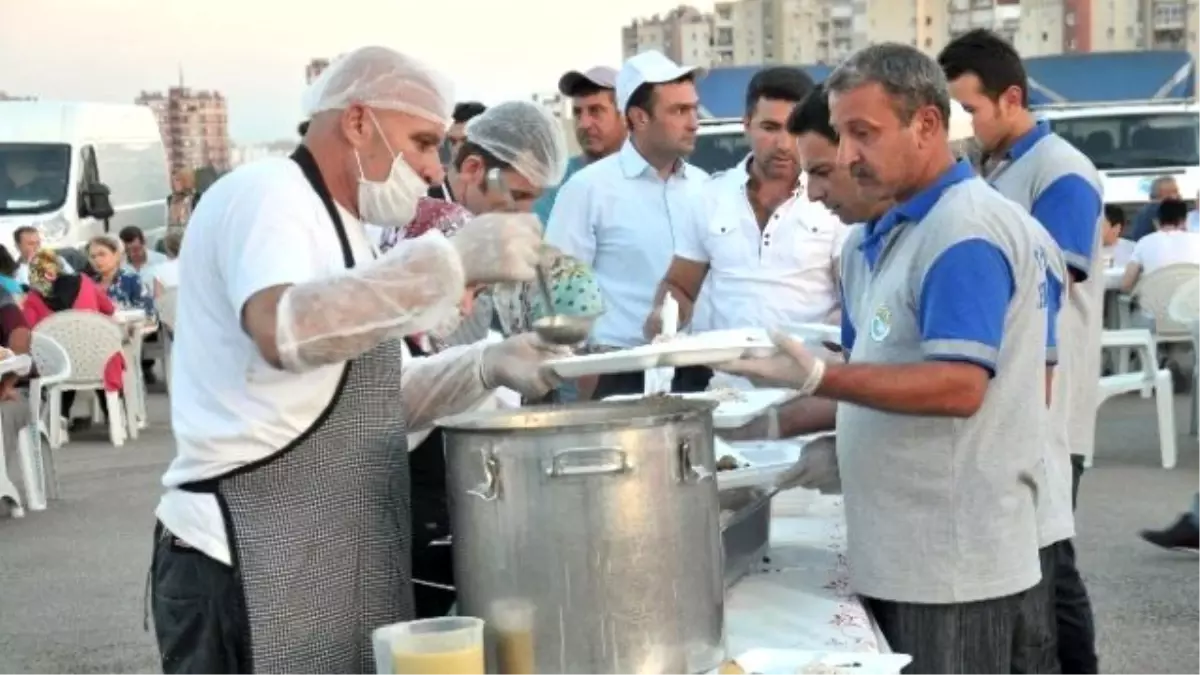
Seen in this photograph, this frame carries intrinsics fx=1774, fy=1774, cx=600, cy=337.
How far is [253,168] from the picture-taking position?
2746 mm

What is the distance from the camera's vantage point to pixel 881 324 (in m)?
3.08

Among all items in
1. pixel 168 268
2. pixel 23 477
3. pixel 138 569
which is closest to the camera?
pixel 138 569

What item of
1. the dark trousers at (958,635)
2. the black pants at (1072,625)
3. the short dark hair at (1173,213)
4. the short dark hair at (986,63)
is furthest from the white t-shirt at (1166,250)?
the dark trousers at (958,635)

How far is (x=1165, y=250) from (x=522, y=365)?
32.1ft

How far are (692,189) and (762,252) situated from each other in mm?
599

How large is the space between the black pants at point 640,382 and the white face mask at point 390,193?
89.1 inches

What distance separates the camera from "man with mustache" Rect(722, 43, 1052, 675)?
2.91 metres

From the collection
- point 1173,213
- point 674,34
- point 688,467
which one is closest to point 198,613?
point 688,467

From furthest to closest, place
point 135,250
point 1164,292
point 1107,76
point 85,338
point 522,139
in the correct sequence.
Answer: point 1107,76, point 135,250, point 85,338, point 1164,292, point 522,139

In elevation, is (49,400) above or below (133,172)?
below

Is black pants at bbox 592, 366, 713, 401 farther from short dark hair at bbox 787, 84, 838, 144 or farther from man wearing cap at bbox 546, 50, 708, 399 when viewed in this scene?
short dark hair at bbox 787, 84, 838, 144

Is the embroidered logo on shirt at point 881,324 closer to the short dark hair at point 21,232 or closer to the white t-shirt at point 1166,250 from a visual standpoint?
the white t-shirt at point 1166,250

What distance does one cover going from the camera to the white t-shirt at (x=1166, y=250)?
11883 mm

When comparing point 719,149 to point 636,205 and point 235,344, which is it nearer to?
point 636,205
